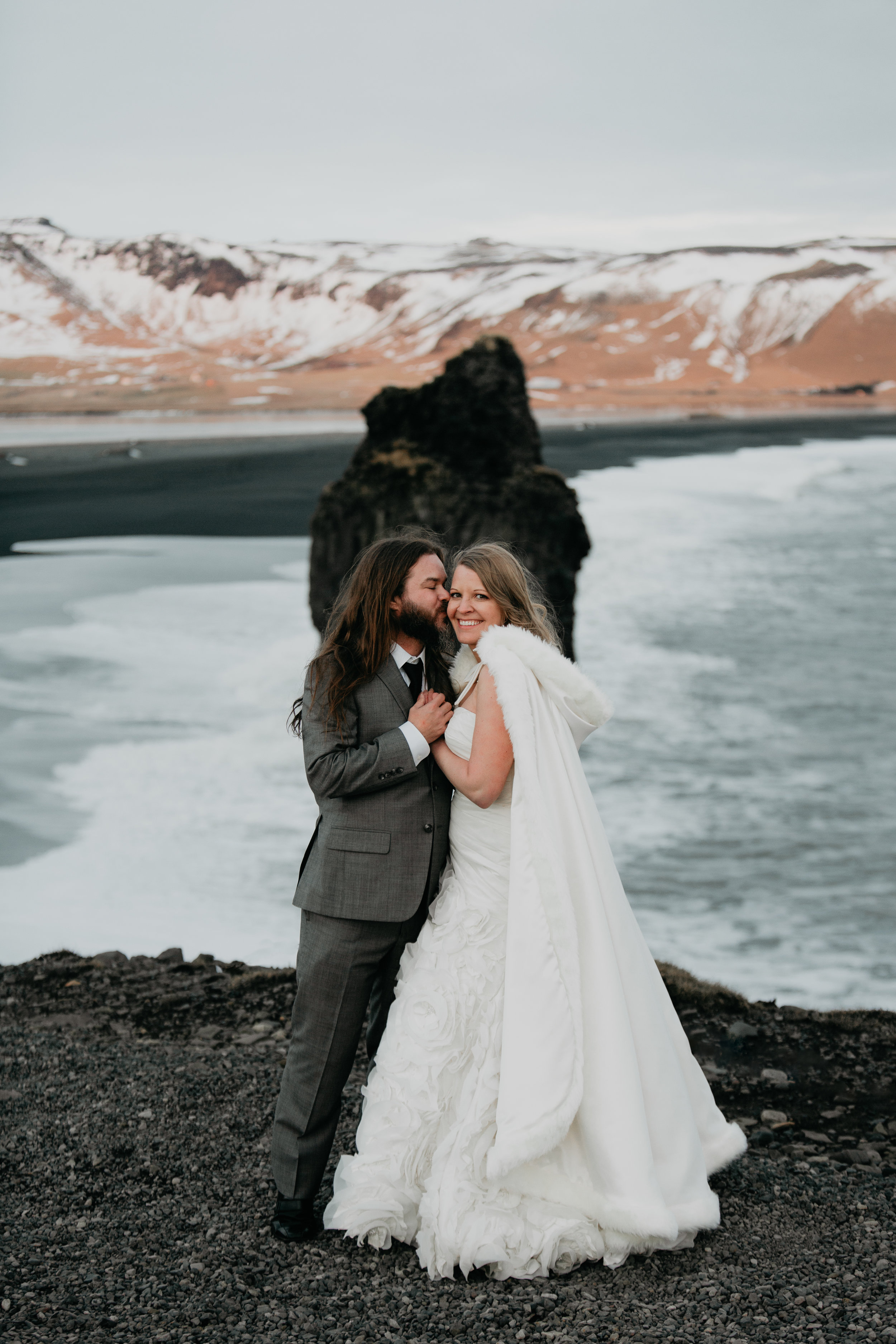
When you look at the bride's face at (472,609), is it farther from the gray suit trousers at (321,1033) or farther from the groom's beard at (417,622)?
the gray suit trousers at (321,1033)

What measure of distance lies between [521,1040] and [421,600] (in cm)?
128

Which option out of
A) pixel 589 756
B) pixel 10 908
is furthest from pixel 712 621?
pixel 10 908

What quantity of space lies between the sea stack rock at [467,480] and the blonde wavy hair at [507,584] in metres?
11.2

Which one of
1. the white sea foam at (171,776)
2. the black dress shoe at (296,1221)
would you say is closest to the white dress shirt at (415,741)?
the black dress shoe at (296,1221)

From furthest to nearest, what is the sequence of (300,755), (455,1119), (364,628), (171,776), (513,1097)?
(300,755)
(171,776)
(364,628)
(455,1119)
(513,1097)

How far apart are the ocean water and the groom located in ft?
12.9

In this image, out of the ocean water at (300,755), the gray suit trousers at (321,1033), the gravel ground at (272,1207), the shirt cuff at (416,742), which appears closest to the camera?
the gravel ground at (272,1207)

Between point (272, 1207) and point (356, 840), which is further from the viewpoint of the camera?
point (272, 1207)

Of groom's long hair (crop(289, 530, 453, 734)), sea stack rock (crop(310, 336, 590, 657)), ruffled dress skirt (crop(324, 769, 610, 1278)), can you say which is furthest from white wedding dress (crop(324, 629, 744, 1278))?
sea stack rock (crop(310, 336, 590, 657))

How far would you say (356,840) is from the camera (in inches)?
133

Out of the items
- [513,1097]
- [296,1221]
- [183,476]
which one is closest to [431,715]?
[513,1097]

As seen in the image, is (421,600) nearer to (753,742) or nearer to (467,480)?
(467,480)

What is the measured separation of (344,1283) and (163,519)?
124ft

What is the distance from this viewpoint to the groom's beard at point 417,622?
3.37m
